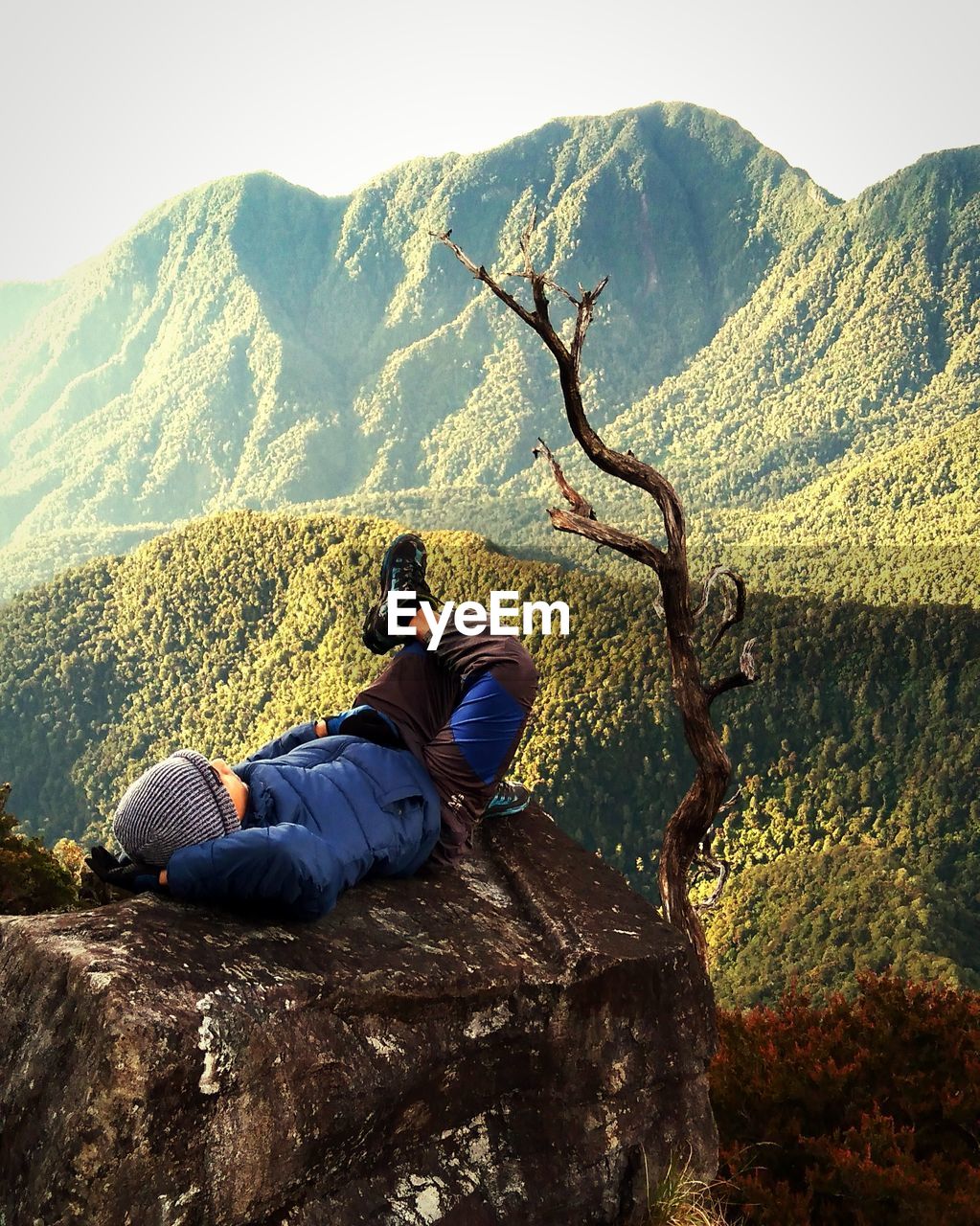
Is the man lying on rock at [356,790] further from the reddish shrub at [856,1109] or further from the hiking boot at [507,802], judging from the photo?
the reddish shrub at [856,1109]

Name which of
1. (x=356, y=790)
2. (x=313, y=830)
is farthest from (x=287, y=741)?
(x=313, y=830)

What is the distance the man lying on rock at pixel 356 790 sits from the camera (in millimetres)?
3334

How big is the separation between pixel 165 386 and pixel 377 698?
105 metres

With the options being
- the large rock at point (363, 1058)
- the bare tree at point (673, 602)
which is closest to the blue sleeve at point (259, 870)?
the large rock at point (363, 1058)

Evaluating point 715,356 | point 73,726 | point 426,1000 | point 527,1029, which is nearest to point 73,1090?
point 426,1000

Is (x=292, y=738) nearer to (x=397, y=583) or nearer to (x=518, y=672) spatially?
(x=397, y=583)

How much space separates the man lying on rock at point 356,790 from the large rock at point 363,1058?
0.49 ft

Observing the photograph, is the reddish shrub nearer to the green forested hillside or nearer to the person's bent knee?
the person's bent knee

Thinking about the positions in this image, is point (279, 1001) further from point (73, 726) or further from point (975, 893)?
point (73, 726)

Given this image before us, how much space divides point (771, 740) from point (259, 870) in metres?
20.8

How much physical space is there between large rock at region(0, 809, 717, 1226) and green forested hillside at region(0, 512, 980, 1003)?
1295 cm

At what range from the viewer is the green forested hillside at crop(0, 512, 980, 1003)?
744 inches

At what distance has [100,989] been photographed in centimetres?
301

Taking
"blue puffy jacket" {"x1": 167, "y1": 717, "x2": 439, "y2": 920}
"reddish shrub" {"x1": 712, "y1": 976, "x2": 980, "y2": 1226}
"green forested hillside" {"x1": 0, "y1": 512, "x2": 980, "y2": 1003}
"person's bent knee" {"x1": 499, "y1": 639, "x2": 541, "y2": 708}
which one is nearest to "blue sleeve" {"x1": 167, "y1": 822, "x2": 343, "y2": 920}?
"blue puffy jacket" {"x1": 167, "y1": 717, "x2": 439, "y2": 920}
